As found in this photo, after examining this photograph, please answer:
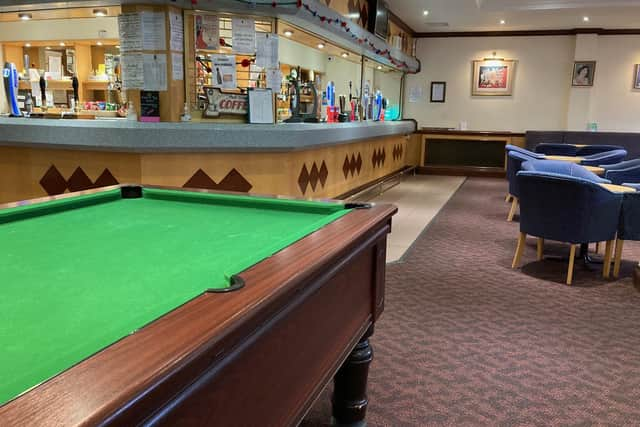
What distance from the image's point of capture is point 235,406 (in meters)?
1.07

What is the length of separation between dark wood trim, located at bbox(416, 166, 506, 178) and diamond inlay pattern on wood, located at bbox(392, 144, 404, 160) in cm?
139

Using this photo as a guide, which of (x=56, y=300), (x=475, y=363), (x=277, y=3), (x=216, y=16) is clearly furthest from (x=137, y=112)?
(x=56, y=300)

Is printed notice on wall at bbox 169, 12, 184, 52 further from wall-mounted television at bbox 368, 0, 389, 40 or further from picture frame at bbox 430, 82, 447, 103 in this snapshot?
picture frame at bbox 430, 82, 447, 103

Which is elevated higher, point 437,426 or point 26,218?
point 26,218

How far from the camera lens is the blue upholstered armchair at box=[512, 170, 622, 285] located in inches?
157

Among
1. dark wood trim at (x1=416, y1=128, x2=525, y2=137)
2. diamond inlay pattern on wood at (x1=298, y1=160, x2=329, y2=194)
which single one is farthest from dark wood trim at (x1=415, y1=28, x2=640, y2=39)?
diamond inlay pattern on wood at (x1=298, y1=160, x2=329, y2=194)

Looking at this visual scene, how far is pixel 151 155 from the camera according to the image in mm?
4371

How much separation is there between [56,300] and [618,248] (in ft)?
14.3

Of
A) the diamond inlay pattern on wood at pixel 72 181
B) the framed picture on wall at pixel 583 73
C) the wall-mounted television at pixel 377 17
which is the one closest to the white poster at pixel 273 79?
the diamond inlay pattern on wood at pixel 72 181

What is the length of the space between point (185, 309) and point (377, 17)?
24.9 feet

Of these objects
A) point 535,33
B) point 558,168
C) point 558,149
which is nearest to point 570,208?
point 558,168

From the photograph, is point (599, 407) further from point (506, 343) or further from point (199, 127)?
point (199, 127)

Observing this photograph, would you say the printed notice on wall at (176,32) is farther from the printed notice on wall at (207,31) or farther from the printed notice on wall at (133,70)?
the printed notice on wall at (133,70)

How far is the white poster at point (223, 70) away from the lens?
15.7ft
